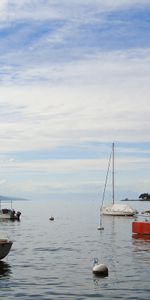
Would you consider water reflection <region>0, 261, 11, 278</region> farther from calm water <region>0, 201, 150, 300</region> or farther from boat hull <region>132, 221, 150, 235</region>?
boat hull <region>132, 221, 150, 235</region>

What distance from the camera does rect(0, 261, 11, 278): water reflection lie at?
130ft

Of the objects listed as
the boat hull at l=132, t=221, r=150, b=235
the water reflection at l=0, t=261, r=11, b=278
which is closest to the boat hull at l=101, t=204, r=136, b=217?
the boat hull at l=132, t=221, r=150, b=235

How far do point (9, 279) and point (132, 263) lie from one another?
13.5 metres

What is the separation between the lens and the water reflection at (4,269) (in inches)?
1563

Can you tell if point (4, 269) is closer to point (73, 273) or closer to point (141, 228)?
point (73, 273)

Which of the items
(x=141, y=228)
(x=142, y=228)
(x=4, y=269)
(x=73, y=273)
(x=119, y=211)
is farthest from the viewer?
(x=119, y=211)

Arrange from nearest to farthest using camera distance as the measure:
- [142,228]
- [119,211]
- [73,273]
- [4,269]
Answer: [73,273], [4,269], [142,228], [119,211]

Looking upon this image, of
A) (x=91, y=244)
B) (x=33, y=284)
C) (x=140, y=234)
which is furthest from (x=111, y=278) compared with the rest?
(x=140, y=234)

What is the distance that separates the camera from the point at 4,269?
42.1 meters

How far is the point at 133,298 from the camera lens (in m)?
31.1

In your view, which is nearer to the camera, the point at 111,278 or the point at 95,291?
the point at 95,291

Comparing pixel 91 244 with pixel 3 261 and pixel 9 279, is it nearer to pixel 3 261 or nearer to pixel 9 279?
pixel 3 261

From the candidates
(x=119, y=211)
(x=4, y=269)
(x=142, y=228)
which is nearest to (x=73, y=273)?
(x=4, y=269)

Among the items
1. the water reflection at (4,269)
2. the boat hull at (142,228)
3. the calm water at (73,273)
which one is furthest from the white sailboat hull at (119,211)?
the water reflection at (4,269)
